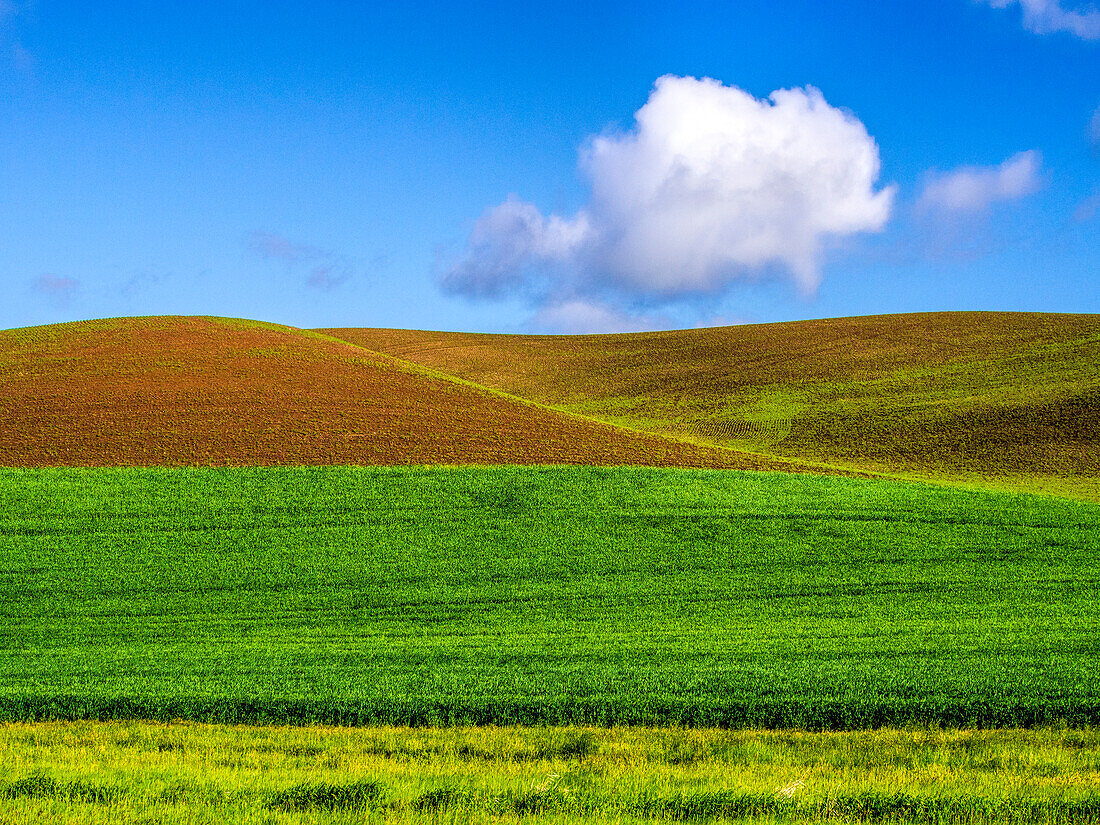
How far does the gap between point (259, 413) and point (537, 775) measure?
41127mm

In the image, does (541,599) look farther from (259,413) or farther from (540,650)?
(259,413)

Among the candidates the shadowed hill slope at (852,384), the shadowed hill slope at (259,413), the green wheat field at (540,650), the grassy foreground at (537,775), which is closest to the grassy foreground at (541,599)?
the green wheat field at (540,650)

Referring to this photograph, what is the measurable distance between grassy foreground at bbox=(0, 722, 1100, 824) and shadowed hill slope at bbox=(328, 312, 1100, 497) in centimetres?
3712

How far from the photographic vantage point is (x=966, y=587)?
23156mm

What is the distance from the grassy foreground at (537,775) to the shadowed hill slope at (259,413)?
29.4m

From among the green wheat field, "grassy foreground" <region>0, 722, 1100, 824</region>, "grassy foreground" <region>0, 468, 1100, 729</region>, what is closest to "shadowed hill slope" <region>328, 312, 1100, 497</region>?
"grassy foreground" <region>0, 468, 1100, 729</region>

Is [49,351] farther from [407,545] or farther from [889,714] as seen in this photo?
[889,714]

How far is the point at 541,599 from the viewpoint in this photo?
22719 millimetres

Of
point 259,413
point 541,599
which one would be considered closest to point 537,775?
point 541,599

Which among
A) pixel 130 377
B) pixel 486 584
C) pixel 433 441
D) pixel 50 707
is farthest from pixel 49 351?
pixel 50 707

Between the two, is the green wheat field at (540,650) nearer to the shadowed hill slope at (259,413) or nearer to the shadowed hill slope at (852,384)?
the shadowed hill slope at (259,413)

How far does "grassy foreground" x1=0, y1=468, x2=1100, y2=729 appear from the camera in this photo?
13531mm

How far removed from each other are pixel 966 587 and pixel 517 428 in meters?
28.2

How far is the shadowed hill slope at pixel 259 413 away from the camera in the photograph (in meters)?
42.0
